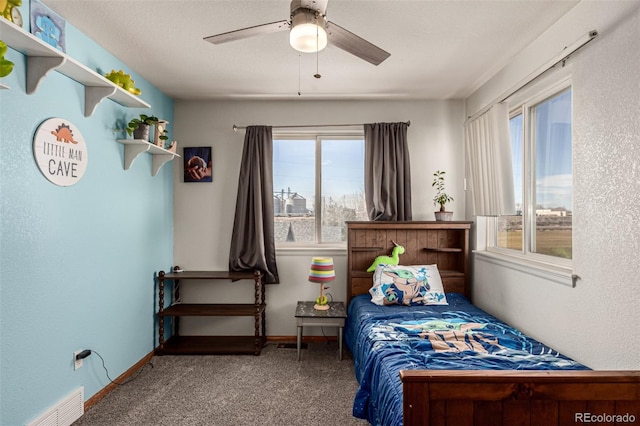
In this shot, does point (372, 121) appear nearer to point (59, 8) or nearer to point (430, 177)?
point (430, 177)

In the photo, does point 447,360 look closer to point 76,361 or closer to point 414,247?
point 414,247

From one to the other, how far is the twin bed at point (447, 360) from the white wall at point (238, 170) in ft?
1.28

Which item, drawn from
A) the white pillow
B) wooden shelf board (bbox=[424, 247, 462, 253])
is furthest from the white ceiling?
the white pillow

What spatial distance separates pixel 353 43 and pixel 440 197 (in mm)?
2147

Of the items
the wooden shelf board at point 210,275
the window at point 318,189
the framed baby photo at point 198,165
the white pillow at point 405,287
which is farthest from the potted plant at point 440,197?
the framed baby photo at point 198,165

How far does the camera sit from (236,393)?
2.62m

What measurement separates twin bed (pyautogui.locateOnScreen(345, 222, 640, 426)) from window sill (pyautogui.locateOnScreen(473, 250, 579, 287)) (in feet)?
1.36

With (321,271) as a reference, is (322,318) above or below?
below

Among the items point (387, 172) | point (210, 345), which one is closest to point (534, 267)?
point (387, 172)

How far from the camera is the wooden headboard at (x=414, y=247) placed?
11.4 feet

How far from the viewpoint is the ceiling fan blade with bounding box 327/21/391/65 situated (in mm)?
1713

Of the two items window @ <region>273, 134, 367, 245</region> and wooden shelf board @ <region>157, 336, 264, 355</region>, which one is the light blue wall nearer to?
wooden shelf board @ <region>157, 336, 264, 355</region>

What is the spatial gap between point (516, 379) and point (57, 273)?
7.93ft

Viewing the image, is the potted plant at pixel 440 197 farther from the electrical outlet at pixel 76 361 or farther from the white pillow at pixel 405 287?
the electrical outlet at pixel 76 361
